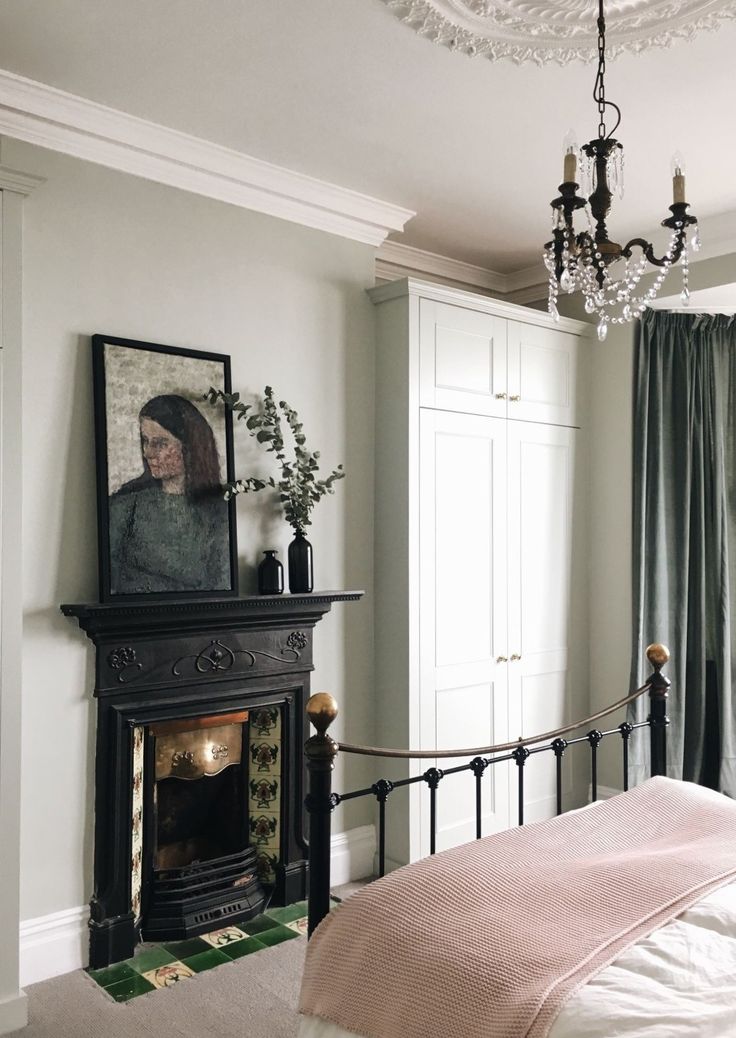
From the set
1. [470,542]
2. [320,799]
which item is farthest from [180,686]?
[470,542]

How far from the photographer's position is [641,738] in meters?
4.31

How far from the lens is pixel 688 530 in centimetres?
446

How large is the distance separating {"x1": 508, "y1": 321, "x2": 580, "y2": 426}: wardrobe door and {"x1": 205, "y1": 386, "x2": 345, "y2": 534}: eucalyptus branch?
113 centimetres

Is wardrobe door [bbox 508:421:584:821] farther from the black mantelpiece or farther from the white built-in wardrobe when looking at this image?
the black mantelpiece

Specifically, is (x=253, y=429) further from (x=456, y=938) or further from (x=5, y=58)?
(x=456, y=938)

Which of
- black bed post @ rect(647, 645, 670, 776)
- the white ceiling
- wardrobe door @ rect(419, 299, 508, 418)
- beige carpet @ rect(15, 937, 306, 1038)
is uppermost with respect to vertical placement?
the white ceiling

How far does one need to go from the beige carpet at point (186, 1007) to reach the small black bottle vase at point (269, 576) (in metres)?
1.28

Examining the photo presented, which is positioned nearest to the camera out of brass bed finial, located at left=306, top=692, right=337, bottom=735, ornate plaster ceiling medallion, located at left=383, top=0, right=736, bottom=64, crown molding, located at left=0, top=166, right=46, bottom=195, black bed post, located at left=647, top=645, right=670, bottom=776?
brass bed finial, located at left=306, top=692, right=337, bottom=735

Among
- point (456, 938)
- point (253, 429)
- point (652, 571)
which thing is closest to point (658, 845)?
point (456, 938)

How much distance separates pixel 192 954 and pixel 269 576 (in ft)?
4.36

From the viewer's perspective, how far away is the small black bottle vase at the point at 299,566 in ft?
11.3

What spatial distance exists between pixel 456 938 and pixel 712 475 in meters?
3.44

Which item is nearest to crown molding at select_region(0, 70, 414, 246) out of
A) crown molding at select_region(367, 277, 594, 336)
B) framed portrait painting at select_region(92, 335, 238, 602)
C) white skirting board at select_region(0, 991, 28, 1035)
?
crown molding at select_region(367, 277, 594, 336)

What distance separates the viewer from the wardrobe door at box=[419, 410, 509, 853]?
3754mm
